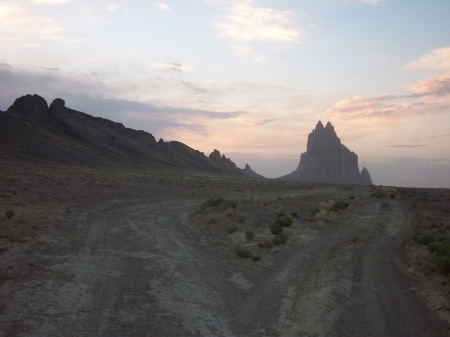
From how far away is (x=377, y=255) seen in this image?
52.9ft

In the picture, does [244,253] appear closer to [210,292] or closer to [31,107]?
[210,292]

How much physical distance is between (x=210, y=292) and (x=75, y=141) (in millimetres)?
119453

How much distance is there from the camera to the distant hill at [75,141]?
3789 inches

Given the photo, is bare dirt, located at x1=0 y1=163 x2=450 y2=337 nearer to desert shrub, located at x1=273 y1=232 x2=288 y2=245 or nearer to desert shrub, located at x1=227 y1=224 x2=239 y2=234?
desert shrub, located at x1=227 y1=224 x2=239 y2=234

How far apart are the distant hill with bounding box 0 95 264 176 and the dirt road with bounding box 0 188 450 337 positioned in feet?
246

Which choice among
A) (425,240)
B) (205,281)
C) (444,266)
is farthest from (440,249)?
(205,281)

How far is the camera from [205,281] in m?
11.6

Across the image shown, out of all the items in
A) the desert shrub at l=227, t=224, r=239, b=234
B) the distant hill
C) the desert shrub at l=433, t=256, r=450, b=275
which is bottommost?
the desert shrub at l=227, t=224, r=239, b=234

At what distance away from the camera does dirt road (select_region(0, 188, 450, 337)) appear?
818 cm

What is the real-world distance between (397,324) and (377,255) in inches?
304

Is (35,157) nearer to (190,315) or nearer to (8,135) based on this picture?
(8,135)

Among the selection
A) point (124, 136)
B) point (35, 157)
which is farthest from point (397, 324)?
point (124, 136)

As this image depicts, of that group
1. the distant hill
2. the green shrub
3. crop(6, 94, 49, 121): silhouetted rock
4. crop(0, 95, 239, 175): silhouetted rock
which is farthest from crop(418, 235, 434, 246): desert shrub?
crop(6, 94, 49, 121): silhouetted rock

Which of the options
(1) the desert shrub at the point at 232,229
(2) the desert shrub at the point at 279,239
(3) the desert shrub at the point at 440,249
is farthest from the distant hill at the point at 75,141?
(3) the desert shrub at the point at 440,249
